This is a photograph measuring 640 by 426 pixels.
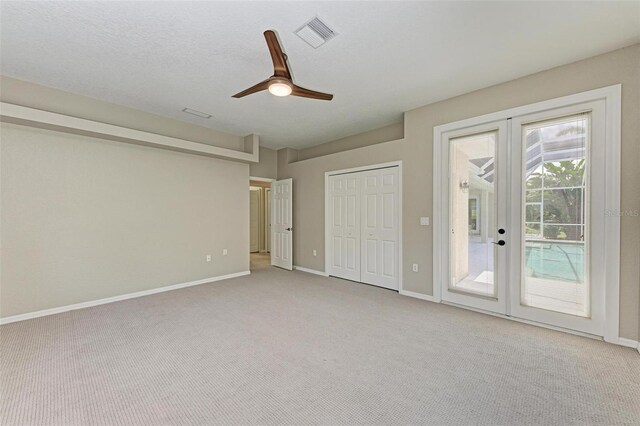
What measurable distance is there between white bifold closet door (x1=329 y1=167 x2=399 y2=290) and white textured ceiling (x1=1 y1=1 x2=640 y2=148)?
1.43m

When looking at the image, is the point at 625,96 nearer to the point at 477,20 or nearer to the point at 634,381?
the point at 477,20

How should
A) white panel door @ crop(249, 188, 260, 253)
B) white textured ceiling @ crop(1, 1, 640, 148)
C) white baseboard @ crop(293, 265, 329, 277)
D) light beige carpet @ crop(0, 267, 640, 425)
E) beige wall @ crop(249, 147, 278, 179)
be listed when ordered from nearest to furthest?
light beige carpet @ crop(0, 267, 640, 425) → white textured ceiling @ crop(1, 1, 640, 148) → white baseboard @ crop(293, 265, 329, 277) → beige wall @ crop(249, 147, 278, 179) → white panel door @ crop(249, 188, 260, 253)

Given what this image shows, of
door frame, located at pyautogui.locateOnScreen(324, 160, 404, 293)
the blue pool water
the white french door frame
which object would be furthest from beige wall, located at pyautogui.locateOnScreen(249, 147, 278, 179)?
the blue pool water

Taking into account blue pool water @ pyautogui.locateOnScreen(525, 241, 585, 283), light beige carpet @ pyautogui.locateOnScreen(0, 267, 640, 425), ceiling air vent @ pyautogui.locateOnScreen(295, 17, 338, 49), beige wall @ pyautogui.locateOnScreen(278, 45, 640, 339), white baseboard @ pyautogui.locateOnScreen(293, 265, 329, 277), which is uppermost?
ceiling air vent @ pyautogui.locateOnScreen(295, 17, 338, 49)

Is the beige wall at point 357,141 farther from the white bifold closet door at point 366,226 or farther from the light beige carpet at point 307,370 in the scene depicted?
the light beige carpet at point 307,370

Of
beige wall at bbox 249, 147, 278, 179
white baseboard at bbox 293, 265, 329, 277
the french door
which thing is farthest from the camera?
beige wall at bbox 249, 147, 278, 179

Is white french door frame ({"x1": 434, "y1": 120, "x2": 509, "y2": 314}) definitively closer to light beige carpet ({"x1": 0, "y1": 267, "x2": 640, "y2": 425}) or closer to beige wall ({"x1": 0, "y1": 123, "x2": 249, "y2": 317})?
light beige carpet ({"x1": 0, "y1": 267, "x2": 640, "y2": 425})

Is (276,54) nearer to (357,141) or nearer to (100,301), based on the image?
(357,141)

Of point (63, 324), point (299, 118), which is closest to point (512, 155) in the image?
point (299, 118)

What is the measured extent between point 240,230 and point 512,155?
471 cm

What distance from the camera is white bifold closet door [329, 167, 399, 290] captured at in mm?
4367

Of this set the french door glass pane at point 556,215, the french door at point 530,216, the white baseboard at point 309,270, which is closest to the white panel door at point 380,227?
the french door at point 530,216

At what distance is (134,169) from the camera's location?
13.3 ft

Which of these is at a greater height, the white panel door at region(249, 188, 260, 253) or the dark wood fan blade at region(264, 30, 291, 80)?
the dark wood fan blade at region(264, 30, 291, 80)
